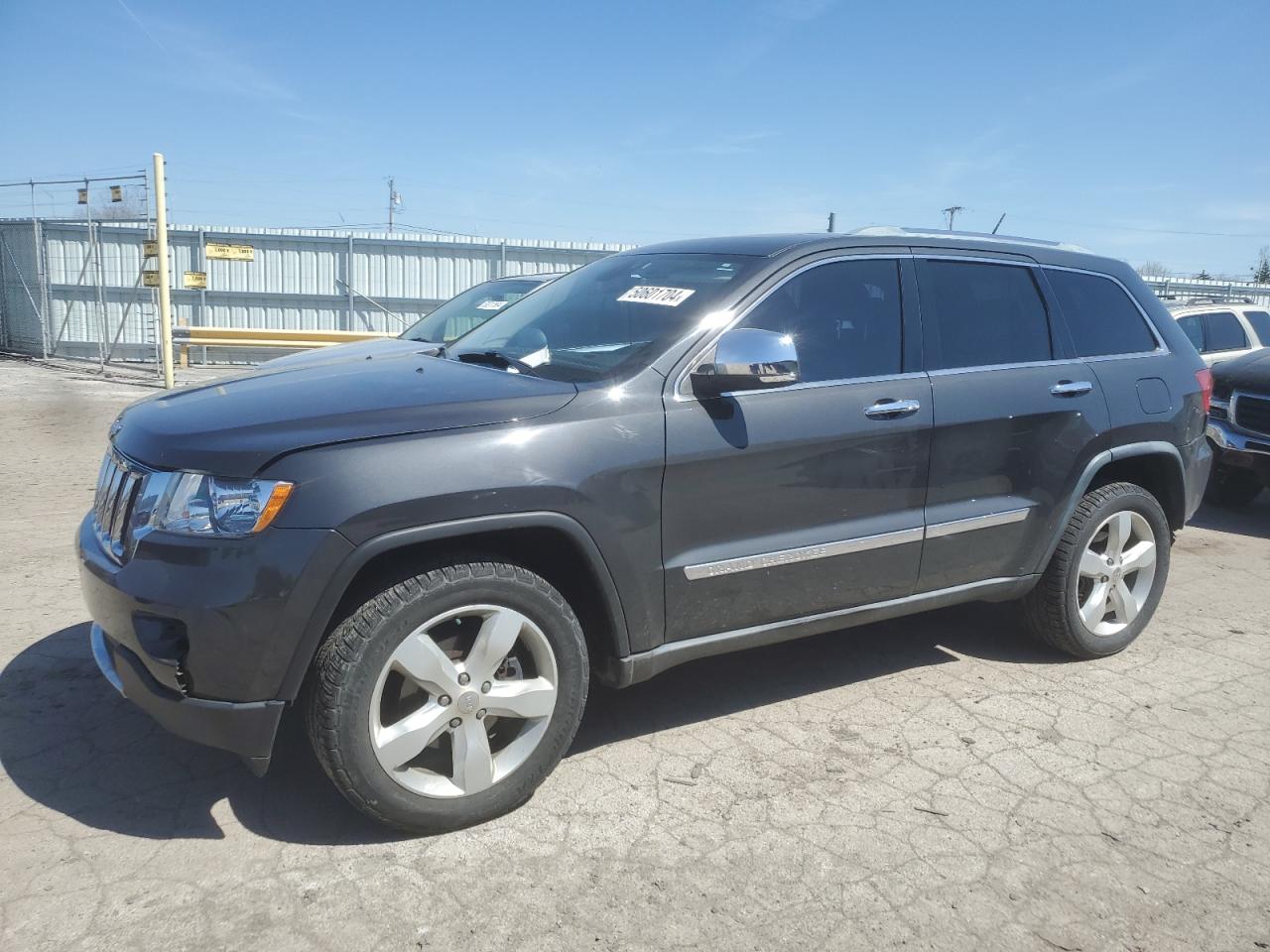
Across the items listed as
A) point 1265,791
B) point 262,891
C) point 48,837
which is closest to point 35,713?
point 48,837

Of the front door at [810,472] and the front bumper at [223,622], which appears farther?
the front door at [810,472]

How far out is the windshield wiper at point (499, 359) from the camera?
11.4 feet

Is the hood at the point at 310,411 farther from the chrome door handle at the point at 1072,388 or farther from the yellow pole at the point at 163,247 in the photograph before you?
the yellow pole at the point at 163,247

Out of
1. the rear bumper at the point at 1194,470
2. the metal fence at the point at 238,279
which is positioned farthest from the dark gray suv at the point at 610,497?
the metal fence at the point at 238,279

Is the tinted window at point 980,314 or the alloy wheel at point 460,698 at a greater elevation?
the tinted window at point 980,314

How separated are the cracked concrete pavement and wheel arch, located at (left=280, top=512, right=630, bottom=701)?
55 cm

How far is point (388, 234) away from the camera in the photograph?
19.9 m

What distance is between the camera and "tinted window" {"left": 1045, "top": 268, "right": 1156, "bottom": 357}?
175 inches

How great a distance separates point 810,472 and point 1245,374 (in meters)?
6.06

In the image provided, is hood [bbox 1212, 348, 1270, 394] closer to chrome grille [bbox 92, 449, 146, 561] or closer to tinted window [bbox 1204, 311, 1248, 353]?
tinted window [bbox 1204, 311, 1248, 353]

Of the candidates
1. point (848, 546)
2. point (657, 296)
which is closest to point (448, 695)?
point (848, 546)

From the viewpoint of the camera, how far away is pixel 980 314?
4.13 m

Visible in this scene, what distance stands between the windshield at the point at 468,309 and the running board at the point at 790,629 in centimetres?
530

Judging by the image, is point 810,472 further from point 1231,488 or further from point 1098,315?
point 1231,488
